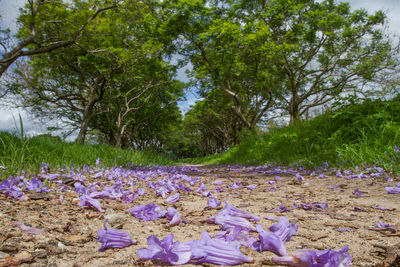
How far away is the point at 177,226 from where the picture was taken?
1.72 metres

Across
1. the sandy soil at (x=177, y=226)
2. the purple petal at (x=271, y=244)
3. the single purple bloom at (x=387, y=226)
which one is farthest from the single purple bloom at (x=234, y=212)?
the single purple bloom at (x=387, y=226)

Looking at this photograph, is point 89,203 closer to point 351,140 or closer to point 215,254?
point 215,254

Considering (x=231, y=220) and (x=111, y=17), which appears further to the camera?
(x=111, y=17)

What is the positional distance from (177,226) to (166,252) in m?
0.69

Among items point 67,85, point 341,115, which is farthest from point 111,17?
point 341,115

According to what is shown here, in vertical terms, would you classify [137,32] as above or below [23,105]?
above

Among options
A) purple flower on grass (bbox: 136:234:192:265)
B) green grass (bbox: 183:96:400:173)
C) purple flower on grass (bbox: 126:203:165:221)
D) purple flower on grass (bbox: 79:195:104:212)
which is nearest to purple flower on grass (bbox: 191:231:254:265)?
purple flower on grass (bbox: 136:234:192:265)

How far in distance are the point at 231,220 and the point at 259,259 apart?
0.43 meters

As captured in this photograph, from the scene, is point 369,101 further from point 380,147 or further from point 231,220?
point 231,220

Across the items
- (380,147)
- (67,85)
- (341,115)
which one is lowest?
(380,147)

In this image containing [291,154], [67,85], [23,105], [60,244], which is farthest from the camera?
[67,85]

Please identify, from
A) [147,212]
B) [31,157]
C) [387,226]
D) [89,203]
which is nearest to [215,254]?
[147,212]

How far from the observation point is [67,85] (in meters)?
18.9

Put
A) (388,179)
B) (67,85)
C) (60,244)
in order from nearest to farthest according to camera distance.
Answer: (60,244), (388,179), (67,85)
